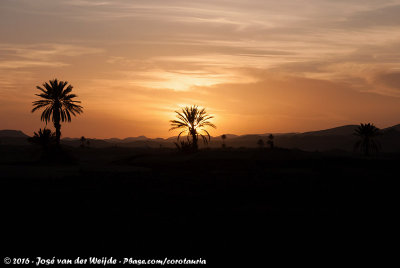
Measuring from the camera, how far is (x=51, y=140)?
48000 millimetres

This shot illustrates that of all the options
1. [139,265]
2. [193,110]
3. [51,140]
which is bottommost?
[139,265]

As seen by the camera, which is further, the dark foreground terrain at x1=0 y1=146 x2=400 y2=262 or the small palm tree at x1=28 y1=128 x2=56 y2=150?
the small palm tree at x1=28 y1=128 x2=56 y2=150

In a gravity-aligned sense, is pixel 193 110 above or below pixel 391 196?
above

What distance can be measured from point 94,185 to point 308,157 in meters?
28.7

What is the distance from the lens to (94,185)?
24.2 metres

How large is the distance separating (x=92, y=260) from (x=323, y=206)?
33.9ft

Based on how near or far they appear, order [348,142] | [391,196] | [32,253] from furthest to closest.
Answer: [348,142] → [391,196] → [32,253]

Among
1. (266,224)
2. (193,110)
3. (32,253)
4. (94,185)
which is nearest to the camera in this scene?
(32,253)

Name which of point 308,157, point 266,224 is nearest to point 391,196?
point 266,224

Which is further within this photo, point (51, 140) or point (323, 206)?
point (51, 140)

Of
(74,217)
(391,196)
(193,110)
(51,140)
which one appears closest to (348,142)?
(193,110)

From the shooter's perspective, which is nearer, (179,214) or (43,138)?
(179,214)

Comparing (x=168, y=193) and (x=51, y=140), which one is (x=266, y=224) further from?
A: (x=51, y=140)

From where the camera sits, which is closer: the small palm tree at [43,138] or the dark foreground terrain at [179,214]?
the dark foreground terrain at [179,214]
